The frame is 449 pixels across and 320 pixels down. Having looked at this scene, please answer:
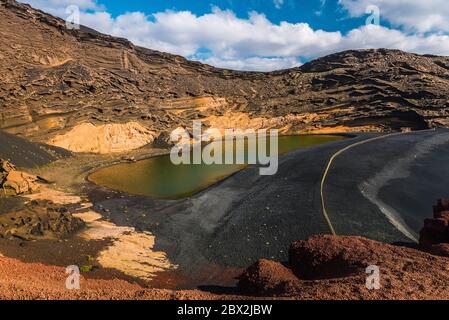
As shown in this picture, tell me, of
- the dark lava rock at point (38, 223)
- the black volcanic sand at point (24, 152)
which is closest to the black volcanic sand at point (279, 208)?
the dark lava rock at point (38, 223)

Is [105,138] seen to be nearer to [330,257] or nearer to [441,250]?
[330,257]

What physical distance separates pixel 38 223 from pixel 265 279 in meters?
12.8

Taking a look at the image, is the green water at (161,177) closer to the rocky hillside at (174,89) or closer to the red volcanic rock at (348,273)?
the rocky hillside at (174,89)

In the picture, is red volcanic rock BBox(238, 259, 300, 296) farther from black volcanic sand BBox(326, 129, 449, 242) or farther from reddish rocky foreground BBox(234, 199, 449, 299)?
black volcanic sand BBox(326, 129, 449, 242)

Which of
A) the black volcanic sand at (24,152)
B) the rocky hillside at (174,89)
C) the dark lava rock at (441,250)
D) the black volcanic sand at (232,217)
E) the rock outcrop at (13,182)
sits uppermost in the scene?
the rocky hillside at (174,89)

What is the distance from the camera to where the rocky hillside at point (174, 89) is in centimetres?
4616

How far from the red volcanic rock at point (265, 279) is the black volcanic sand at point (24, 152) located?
1105 inches

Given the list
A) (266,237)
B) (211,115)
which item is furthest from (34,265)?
(211,115)

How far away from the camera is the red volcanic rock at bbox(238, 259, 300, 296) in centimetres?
1084

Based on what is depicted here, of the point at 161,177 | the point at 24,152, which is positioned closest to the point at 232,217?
the point at 161,177

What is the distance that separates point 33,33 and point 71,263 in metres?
44.5

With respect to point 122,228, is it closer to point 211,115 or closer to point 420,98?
point 211,115

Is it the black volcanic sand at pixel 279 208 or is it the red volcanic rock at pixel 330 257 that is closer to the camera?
the red volcanic rock at pixel 330 257

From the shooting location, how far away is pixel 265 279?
37.7 ft
